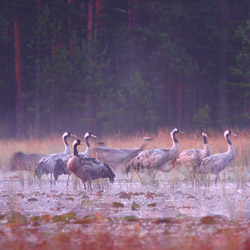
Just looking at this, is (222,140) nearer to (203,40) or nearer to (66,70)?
(66,70)

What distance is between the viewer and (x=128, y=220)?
6.68 meters

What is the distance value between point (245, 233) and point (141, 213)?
177 centimetres

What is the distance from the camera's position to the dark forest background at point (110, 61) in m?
30.9

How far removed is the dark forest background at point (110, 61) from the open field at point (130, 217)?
19194mm

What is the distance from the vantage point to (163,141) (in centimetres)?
1794

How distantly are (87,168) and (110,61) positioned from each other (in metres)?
25.1

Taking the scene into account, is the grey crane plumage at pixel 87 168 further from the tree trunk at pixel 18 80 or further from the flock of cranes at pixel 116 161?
the tree trunk at pixel 18 80

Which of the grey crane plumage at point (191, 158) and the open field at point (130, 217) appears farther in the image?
the grey crane plumage at point (191, 158)

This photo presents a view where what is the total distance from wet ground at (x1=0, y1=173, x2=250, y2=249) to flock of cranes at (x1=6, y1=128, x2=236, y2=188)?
0.91 meters

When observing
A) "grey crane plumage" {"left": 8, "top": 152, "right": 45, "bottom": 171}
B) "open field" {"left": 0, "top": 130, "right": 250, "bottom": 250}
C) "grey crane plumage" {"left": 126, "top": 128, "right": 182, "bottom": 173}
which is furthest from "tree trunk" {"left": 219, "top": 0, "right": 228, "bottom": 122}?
"open field" {"left": 0, "top": 130, "right": 250, "bottom": 250}

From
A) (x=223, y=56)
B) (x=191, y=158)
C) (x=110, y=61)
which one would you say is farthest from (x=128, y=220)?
(x=223, y=56)

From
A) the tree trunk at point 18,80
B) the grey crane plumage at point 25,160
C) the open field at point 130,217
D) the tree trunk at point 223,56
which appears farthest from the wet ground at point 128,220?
the tree trunk at point 223,56

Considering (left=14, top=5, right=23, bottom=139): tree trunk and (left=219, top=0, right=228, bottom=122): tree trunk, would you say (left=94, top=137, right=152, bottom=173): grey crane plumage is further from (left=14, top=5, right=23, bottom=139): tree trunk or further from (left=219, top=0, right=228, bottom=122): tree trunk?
(left=219, top=0, right=228, bottom=122): tree trunk

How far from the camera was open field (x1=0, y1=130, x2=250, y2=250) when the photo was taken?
5484 millimetres
